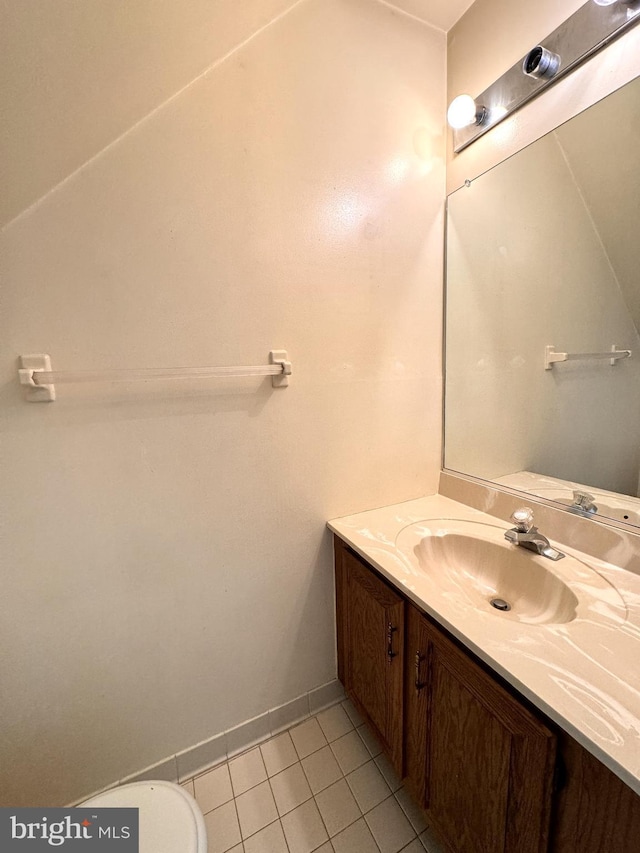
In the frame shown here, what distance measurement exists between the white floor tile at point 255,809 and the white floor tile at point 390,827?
31cm

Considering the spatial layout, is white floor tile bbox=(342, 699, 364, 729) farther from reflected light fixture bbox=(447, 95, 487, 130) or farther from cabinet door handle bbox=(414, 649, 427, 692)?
reflected light fixture bbox=(447, 95, 487, 130)

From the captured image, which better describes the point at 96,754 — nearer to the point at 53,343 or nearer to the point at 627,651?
the point at 53,343

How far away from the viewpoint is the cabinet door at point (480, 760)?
2.01ft

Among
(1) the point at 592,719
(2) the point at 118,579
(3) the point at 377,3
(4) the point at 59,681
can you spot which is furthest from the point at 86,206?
(1) the point at 592,719

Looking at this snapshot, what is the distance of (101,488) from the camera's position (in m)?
0.95

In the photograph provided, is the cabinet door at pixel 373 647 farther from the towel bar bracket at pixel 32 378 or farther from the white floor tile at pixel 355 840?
the towel bar bracket at pixel 32 378

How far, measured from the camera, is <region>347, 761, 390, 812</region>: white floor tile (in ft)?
3.56

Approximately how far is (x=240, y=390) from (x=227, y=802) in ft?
4.37

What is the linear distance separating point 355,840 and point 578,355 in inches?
65.0

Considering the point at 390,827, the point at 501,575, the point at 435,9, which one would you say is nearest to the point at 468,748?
the point at 501,575

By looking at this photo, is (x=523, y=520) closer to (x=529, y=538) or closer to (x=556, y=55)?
(x=529, y=538)

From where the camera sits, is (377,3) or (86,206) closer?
(86,206)

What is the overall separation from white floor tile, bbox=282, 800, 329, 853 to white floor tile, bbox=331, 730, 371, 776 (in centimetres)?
16

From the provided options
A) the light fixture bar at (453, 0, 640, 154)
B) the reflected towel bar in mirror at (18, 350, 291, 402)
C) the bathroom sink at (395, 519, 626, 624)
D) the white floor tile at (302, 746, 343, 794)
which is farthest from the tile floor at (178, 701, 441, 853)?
the light fixture bar at (453, 0, 640, 154)
